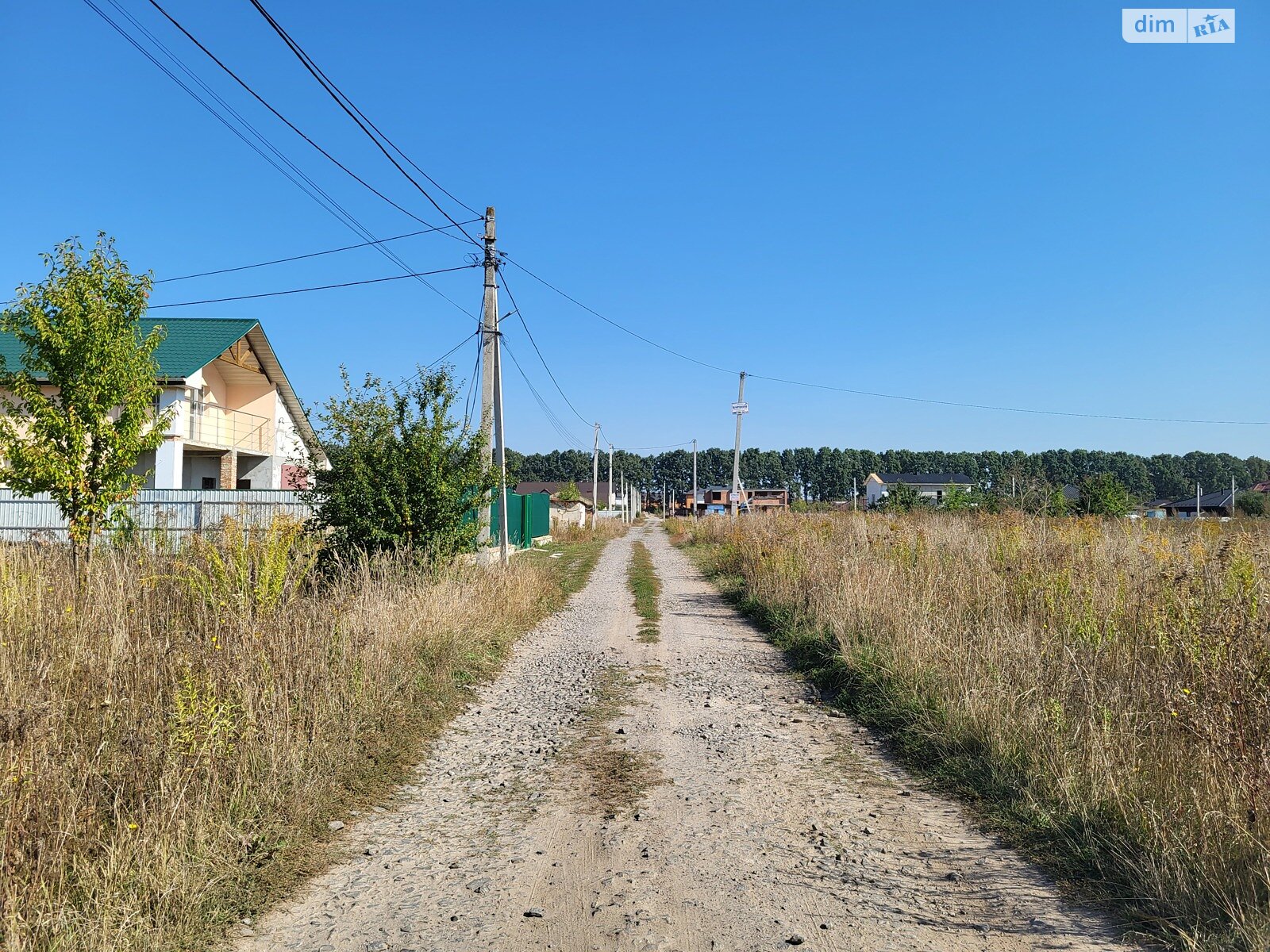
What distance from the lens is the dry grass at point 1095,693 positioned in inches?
137

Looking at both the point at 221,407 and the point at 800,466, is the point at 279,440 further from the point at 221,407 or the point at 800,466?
the point at 800,466

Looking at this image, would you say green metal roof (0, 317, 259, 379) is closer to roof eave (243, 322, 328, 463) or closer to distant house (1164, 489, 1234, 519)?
roof eave (243, 322, 328, 463)

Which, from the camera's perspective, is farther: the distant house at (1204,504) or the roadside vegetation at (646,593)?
the distant house at (1204,504)

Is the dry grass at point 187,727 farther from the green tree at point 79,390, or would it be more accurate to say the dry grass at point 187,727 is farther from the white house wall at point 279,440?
the white house wall at point 279,440

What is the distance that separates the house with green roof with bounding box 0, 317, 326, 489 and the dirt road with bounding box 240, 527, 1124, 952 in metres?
20.3

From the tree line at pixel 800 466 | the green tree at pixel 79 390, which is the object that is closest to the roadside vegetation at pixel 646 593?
the green tree at pixel 79 390

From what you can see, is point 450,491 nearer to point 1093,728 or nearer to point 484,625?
point 484,625

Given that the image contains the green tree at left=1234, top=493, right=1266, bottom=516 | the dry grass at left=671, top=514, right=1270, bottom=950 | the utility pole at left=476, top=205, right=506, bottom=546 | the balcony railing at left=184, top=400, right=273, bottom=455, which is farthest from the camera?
the green tree at left=1234, top=493, right=1266, bottom=516

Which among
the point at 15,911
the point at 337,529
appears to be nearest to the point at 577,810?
the point at 15,911

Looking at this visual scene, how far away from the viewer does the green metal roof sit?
24734 mm

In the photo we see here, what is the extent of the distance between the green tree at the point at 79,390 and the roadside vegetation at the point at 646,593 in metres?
7.81

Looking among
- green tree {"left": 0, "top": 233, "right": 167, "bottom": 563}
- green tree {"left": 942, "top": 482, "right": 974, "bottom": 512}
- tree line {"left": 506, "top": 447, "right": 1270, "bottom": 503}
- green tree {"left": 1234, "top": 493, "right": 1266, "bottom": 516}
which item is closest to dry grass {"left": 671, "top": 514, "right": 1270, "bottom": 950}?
green tree {"left": 0, "top": 233, "right": 167, "bottom": 563}

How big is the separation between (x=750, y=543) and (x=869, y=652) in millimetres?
10847

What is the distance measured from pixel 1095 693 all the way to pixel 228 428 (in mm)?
30867
